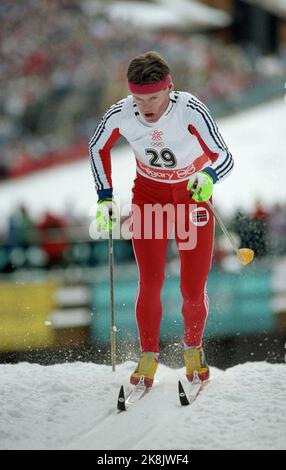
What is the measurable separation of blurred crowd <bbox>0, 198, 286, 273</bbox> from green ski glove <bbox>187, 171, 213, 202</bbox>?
4.33ft

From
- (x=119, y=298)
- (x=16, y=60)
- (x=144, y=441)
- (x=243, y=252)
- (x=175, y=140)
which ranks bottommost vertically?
(x=144, y=441)

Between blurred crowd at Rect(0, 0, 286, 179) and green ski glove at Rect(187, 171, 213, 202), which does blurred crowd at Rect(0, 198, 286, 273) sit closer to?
green ski glove at Rect(187, 171, 213, 202)

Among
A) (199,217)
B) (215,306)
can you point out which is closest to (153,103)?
(199,217)

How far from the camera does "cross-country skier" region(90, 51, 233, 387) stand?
2.71 metres

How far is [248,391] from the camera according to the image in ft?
9.57

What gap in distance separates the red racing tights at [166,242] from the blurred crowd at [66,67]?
18.1ft

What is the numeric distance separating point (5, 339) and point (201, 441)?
1378 millimetres

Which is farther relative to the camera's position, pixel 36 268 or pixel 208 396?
pixel 36 268

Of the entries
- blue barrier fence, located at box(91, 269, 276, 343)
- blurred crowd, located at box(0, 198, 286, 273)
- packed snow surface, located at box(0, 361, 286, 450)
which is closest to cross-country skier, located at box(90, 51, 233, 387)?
packed snow surface, located at box(0, 361, 286, 450)

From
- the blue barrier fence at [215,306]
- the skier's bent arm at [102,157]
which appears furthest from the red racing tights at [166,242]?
the blue barrier fence at [215,306]

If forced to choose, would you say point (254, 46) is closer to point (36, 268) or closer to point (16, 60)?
point (16, 60)

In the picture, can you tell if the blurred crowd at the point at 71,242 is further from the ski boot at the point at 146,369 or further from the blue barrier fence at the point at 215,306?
the ski boot at the point at 146,369

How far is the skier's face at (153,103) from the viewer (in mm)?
2672

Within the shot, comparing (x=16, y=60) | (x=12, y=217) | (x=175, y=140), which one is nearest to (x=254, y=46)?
(x=16, y=60)
